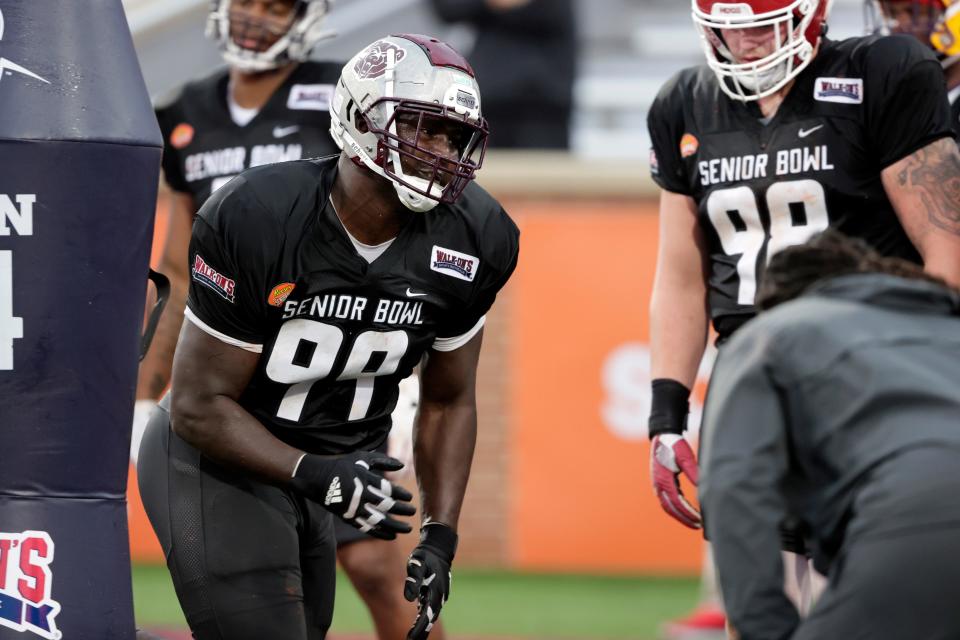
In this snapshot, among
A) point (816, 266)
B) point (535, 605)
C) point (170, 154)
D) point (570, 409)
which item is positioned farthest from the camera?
point (570, 409)

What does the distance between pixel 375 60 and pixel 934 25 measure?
1816 millimetres

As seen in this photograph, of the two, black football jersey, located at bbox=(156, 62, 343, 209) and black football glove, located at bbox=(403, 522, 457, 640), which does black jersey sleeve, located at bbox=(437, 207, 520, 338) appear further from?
black football jersey, located at bbox=(156, 62, 343, 209)

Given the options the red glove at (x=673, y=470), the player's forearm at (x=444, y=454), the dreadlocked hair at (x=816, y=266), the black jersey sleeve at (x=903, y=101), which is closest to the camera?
the dreadlocked hair at (x=816, y=266)

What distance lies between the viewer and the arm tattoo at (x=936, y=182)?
383cm

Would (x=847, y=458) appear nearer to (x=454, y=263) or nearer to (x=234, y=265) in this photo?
(x=454, y=263)

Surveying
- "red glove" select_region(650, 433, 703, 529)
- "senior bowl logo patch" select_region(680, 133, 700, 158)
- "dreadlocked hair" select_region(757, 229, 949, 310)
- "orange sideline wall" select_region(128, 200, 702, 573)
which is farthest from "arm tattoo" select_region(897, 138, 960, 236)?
"orange sideline wall" select_region(128, 200, 702, 573)

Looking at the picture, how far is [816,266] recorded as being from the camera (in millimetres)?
2842

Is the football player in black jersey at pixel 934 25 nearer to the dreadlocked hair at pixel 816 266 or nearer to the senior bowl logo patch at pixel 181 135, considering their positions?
the dreadlocked hair at pixel 816 266

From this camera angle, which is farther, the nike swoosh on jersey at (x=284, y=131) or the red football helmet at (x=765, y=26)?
the nike swoosh on jersey at (x=284, y=131)

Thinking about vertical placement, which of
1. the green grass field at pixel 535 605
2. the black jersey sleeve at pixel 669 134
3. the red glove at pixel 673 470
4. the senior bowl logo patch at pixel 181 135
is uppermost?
the black jersey sleeve at pixel 669 134

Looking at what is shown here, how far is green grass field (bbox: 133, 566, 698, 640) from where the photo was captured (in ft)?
23.2

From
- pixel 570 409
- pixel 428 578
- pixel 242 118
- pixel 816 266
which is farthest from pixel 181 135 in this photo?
pixel 570 409

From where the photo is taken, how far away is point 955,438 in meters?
2.54

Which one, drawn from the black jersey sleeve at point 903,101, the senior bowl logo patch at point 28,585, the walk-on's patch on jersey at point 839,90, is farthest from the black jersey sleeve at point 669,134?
the senior bowl logo patch at point 28,585
